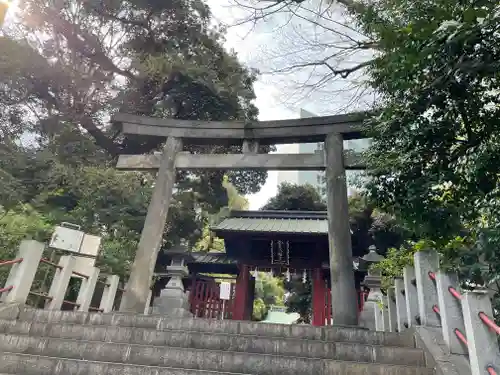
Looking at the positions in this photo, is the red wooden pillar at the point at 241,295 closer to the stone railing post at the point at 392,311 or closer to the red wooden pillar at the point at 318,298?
the red wooden pillar at the point at 318,298

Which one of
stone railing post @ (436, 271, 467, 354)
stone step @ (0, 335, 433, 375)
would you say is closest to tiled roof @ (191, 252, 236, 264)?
stone step @ (0, 335, 433, 375)

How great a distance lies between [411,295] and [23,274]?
568cm

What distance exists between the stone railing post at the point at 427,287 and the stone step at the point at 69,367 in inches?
88.6

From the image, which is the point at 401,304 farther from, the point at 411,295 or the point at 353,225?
the point at 353,225

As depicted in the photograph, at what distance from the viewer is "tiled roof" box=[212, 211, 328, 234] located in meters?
11.7

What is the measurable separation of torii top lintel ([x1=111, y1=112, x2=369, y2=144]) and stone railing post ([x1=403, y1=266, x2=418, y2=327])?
3403 millimetres

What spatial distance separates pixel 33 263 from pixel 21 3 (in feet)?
41.5

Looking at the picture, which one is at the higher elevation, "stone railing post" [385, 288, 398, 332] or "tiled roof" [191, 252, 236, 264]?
"tiled roof" [191, 252, 236, 264]

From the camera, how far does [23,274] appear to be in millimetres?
5531

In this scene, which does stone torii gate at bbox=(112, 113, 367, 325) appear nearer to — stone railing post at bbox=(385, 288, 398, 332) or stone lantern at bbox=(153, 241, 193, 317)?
stone railing post at bbox=(385, 288, 398, 332)

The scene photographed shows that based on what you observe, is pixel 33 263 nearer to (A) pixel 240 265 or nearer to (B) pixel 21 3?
(A) pixel 240 265

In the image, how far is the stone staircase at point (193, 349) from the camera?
355 cm

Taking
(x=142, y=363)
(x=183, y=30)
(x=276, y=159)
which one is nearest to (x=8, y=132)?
(x=183, y=30)

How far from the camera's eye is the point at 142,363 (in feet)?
12.5
